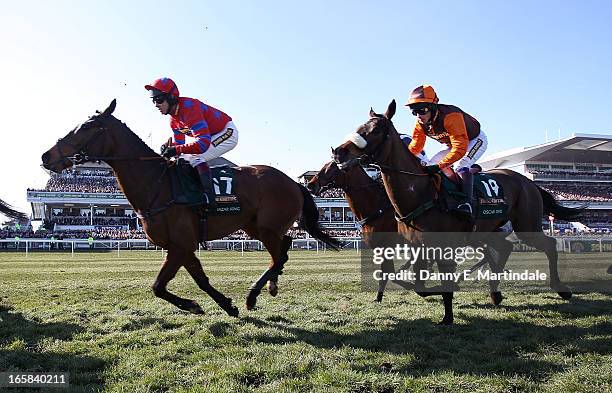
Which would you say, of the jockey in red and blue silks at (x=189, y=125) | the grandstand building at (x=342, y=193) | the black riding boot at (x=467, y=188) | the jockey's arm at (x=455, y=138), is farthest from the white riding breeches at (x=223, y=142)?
the grandstand building at (x=342, y=193)

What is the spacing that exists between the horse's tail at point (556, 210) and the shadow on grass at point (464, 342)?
2.39 metres

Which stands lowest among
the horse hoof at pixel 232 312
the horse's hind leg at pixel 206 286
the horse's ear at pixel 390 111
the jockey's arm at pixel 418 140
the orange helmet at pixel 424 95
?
the horse hoof at pixel 232 312

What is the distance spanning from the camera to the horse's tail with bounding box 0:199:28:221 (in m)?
7.16

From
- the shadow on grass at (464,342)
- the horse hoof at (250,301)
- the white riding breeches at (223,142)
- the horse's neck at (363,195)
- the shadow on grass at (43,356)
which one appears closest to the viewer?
the shadow on grass at (43,356)

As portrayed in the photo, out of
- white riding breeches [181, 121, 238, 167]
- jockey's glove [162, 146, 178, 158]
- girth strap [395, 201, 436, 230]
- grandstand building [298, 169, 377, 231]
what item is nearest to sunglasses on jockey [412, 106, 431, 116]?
girth strap [395, 201, 436, 230]

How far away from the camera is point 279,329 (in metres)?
4.61

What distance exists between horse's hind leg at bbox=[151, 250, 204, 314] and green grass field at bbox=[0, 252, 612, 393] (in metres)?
0.20

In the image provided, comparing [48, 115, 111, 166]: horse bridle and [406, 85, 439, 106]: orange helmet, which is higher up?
[406, 85, 439, 106]: orange helmet

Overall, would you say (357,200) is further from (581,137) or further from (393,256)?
(581,137)

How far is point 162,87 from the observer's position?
5254 mm

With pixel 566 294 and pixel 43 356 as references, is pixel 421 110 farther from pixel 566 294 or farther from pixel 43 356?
pixel 43 356

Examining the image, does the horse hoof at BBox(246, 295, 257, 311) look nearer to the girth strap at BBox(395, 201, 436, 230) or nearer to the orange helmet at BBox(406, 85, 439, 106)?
the girth strap at BBox(395, 201, 436, 230)

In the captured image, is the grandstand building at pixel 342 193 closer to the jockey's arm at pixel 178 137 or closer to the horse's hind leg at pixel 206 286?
the jockey's arm at pixel 178 137

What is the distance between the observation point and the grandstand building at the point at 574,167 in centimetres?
4688
